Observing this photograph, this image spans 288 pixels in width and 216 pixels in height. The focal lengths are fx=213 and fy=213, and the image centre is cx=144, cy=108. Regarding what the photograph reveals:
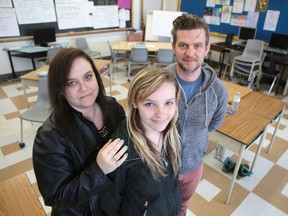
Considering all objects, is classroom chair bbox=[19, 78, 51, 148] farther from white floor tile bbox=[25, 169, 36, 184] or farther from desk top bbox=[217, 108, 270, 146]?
desk top bbox=[217, 108, 270, 146]

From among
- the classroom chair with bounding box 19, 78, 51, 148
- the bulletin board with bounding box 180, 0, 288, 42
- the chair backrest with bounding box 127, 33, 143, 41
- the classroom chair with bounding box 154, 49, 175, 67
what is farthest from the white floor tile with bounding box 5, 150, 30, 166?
the bulletin board with bounding box 180, 0, 288, 42

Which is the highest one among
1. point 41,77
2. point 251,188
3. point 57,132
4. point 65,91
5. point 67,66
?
point 67,66

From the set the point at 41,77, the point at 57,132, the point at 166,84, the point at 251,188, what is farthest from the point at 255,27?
the point at 57,132

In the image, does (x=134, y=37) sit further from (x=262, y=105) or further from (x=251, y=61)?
(x=262, y=105)

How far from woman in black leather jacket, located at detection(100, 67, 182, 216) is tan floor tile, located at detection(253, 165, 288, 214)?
1.63 m

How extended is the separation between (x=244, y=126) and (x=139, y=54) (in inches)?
128

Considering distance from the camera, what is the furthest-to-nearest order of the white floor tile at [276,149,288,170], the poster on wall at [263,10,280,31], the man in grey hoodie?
the poster on wall at [263,10,280,31], the white floor tile at [276,149,288,170], the man in grey hoodie

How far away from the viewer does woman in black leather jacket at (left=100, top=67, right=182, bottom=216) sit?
0.91 meters

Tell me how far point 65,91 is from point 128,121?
11.7 inches

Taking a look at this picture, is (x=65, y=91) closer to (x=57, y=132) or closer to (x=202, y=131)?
(x=57, y=132)

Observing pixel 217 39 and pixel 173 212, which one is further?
pixel 217 39

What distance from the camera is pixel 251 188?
2.23m

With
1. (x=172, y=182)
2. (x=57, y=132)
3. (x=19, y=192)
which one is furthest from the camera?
(x=19, y=192)

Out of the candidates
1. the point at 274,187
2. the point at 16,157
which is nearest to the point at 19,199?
the point at 16,157
